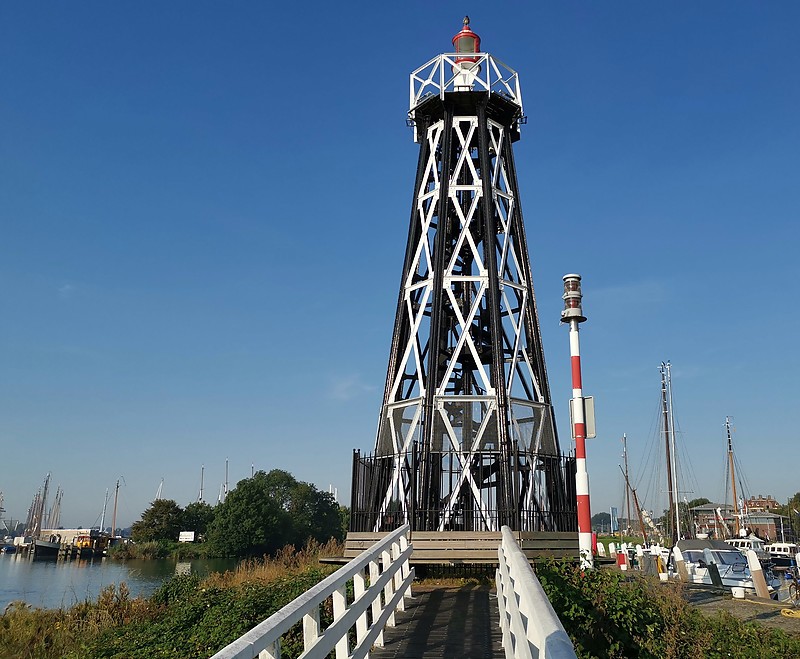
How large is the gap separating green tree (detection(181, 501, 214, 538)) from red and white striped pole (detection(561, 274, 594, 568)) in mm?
85356

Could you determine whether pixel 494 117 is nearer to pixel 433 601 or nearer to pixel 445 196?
pixel 445 196

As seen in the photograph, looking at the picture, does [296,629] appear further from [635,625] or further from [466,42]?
[466,42]

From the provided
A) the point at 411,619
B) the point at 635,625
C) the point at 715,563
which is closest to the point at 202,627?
the point at 411,619

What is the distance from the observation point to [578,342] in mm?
20703

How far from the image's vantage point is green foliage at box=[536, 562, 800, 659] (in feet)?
30.0

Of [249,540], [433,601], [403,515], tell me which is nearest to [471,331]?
[403,515]

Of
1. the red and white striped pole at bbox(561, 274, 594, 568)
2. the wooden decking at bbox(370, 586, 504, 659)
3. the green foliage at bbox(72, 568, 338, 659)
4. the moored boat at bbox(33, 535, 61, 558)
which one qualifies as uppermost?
the red and white striped pole at bbox(561, 274, 594, 568)

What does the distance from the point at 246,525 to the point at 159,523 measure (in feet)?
79.3

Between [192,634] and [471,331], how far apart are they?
48.8ft

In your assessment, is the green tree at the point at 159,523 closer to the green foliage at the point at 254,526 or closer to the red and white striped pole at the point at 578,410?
the green foliage at the point at 254,526

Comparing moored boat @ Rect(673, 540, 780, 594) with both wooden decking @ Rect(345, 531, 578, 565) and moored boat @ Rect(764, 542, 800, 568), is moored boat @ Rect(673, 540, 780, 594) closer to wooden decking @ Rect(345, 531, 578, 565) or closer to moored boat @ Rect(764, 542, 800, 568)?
moored boat @ Rect(764, 542, 800, 568)

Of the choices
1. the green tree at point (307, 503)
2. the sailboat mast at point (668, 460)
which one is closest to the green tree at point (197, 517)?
the green tree at point (307, 503)

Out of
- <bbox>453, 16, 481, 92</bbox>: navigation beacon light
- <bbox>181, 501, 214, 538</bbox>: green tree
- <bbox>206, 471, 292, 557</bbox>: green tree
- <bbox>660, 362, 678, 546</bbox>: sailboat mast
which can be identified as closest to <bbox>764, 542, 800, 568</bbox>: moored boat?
<bbox>660, 362, 678, 546</bbox>: sailboat mast

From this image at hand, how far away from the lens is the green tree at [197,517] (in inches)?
3790
